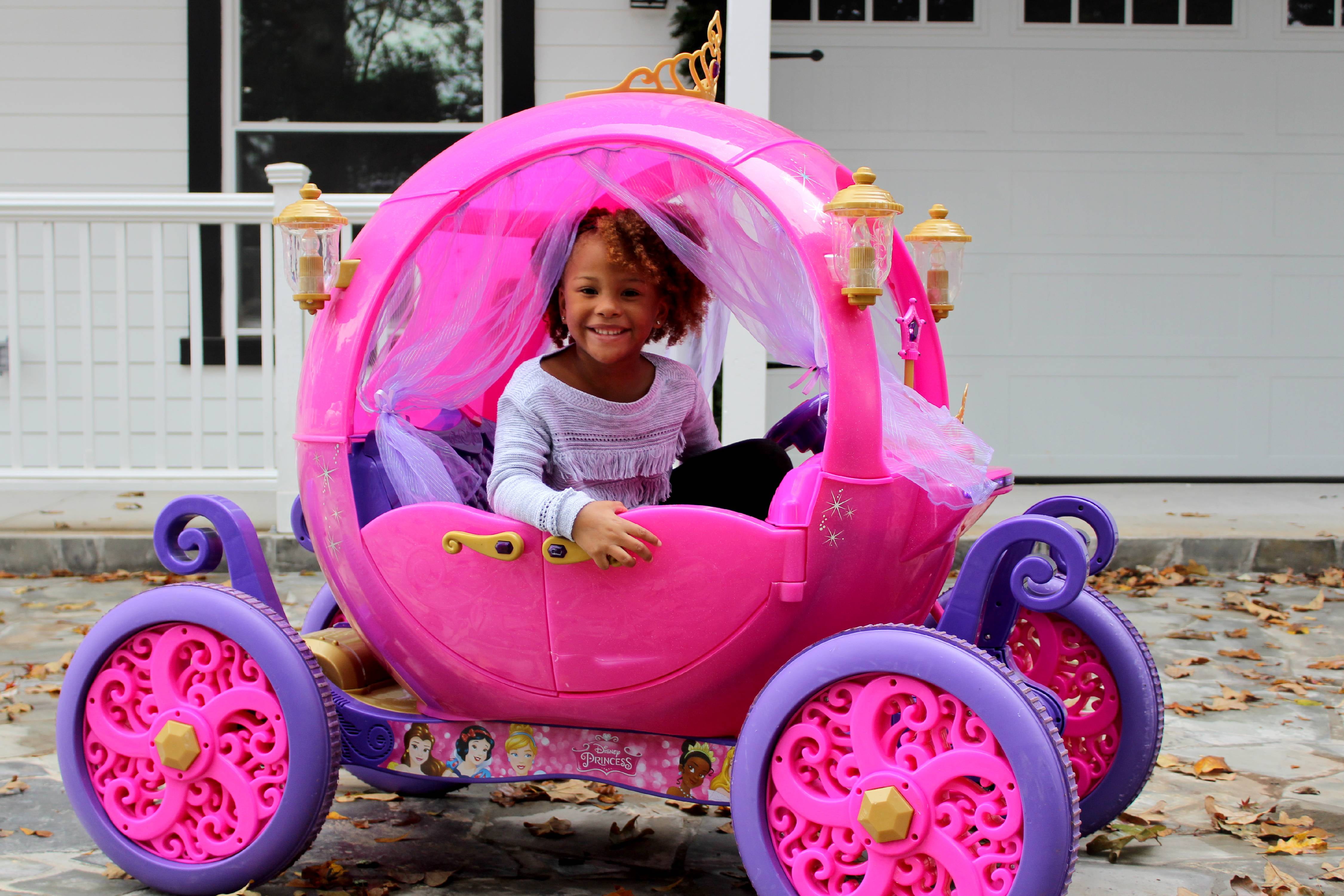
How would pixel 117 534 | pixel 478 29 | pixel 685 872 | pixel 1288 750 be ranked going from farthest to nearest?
pixel 478 29 < pixel 117 534 < pixel 1288 750 < pixel 685 872

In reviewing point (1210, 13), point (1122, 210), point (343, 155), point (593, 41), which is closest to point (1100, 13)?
point (1210, 13)

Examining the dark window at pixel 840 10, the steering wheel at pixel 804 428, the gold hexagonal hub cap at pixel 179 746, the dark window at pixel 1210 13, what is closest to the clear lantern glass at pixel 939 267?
the steering wheel at pixel 804 428

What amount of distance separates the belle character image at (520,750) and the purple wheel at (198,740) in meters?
0.33

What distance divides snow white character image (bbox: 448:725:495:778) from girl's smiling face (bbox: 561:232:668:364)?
0.78 m

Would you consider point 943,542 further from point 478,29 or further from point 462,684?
point 478,29

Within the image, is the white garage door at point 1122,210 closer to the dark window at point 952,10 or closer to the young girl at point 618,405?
the dark window at point 952,10

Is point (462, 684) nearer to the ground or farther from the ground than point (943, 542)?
nearer to the ground

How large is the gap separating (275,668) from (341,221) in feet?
2.92

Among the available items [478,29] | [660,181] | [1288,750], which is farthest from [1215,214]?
[660,181]

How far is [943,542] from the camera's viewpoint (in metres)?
2.36

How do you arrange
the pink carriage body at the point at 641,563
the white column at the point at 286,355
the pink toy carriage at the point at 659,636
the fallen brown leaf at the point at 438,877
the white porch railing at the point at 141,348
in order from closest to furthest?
1. the pink toy carriage at the point at 659,636
2. the pink carriage body at the point at 641,563
3. the fallen brown leaf at the point at 438,877
4. the white column at the point at 286,355
5. the white porch railing at the point at 141,348

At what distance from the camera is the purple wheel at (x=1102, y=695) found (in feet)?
8.38

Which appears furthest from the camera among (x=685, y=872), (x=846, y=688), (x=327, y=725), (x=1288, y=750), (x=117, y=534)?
(x=117, y=534)

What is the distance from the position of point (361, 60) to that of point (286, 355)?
2.58m
